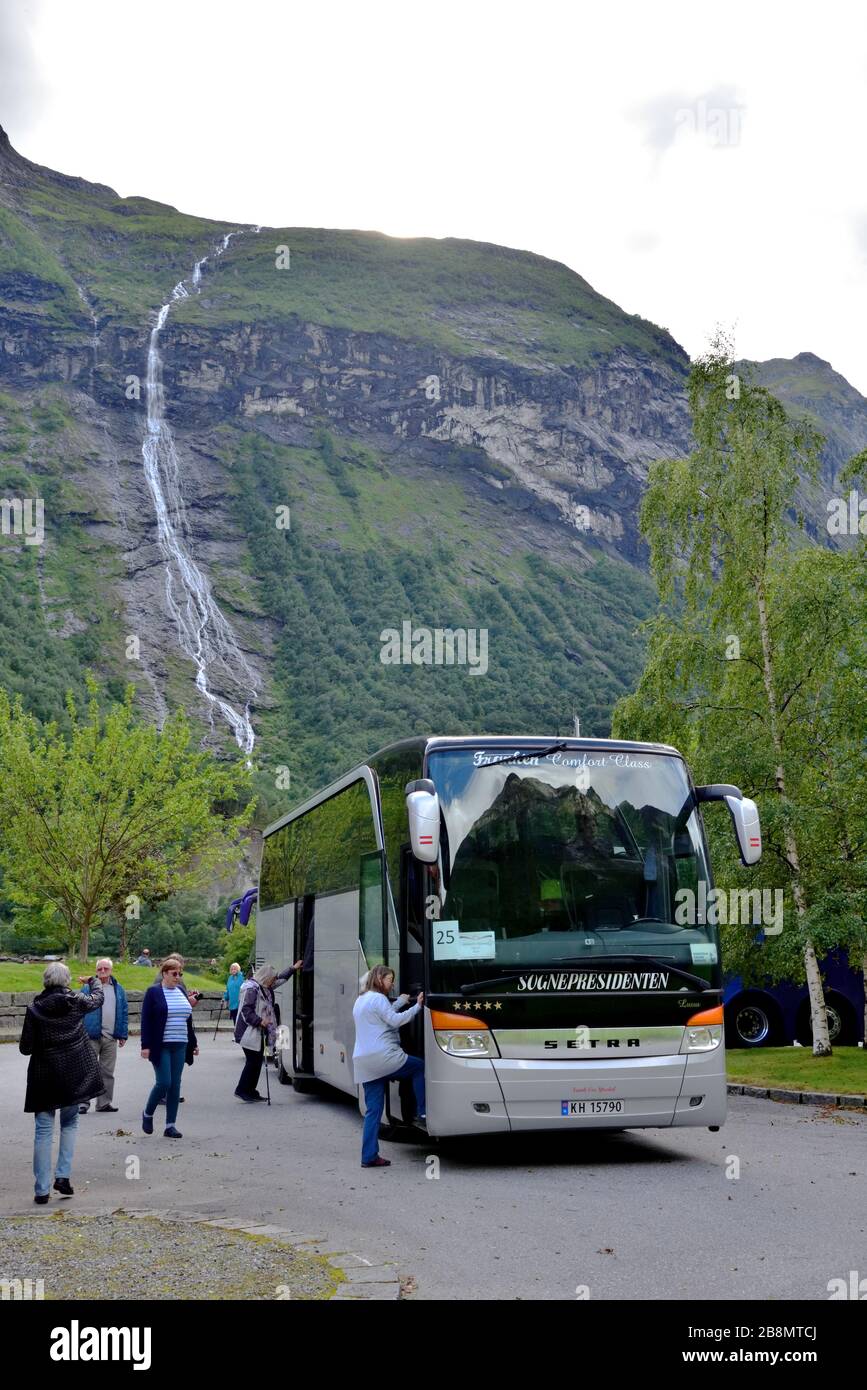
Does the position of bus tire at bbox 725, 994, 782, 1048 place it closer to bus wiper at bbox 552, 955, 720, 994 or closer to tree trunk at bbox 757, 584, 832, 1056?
tree trunk at bbox 757, 584, 832, 1056

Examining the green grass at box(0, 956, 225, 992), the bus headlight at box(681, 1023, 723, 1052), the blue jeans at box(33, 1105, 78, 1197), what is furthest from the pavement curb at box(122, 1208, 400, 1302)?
the green grass at box(0, 956, 225, 992)

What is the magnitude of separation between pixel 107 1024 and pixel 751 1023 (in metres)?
12.1

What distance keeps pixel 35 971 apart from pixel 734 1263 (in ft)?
108

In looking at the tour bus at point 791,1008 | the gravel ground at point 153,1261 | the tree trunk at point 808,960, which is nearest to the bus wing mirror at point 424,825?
the gravel ground at point 153,1261

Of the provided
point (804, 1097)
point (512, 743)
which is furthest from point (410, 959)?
point (804, 1097)

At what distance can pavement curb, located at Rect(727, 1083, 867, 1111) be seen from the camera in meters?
16.4

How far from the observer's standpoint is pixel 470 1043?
37.6 feet

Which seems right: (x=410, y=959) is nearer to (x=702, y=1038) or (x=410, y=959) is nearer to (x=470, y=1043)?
(x=470, y=1043)

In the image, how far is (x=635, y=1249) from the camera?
783cm

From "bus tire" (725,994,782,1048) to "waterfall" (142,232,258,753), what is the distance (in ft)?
397

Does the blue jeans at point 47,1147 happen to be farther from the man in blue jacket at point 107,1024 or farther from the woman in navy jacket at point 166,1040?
the man in blue jacket at point 107,1024

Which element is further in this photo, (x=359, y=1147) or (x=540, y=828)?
(x=359, y=1147)

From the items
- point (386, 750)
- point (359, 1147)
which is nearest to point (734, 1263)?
point (359, 1147)

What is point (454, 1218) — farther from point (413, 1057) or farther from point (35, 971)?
point (35, 971)
